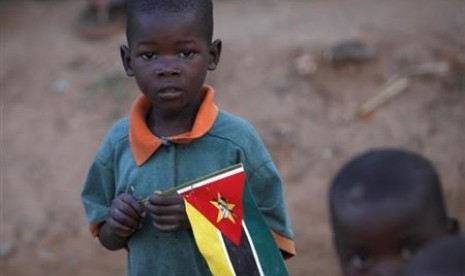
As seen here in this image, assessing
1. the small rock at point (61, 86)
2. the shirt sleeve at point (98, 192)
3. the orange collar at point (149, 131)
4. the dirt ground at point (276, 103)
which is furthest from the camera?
the small rock at point (61, 86)

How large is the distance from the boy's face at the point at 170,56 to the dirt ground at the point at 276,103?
3.12 m

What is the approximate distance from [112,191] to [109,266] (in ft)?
10.1

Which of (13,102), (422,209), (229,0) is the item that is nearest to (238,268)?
(422,209)

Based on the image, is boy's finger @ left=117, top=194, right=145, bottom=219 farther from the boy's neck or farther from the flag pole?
the boy's neck

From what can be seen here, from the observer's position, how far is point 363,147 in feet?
22.9

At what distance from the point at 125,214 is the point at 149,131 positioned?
0.85 ft

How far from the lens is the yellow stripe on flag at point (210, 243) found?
10.2ft

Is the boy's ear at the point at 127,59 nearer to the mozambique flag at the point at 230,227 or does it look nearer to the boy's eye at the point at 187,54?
the boy's eye at the point at 187,54

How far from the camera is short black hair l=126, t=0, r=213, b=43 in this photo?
3119 millimetres

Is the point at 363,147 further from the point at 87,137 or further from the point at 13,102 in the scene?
the point at 13,102

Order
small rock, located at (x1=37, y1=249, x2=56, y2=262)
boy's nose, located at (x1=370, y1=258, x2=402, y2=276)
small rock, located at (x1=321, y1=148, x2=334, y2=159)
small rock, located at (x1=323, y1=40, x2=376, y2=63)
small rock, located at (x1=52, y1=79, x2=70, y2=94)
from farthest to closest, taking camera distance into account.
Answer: small rock, located at (x1=52, y1=79, x2=70, y2=94)
small rock, located at (x1=323, y1=40, x2=376, y2=63)
small rock, located at (x1=321, y1=148, x2=334, y2=159)
small rock, located at (x1=37, y1=249, x2=56, y2=262)
boy's nose, located at (x1=370, y1=258, x2=402, y2=276)

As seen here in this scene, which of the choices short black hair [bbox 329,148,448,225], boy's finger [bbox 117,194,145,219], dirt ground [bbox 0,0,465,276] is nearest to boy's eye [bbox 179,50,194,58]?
boy's finger [bbox 117,194,145,219]

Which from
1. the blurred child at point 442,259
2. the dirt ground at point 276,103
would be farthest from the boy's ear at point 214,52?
the dirt ground at point 276,103

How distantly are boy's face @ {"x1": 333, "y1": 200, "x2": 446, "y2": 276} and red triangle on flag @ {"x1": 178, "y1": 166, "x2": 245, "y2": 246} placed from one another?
0.78 metres
